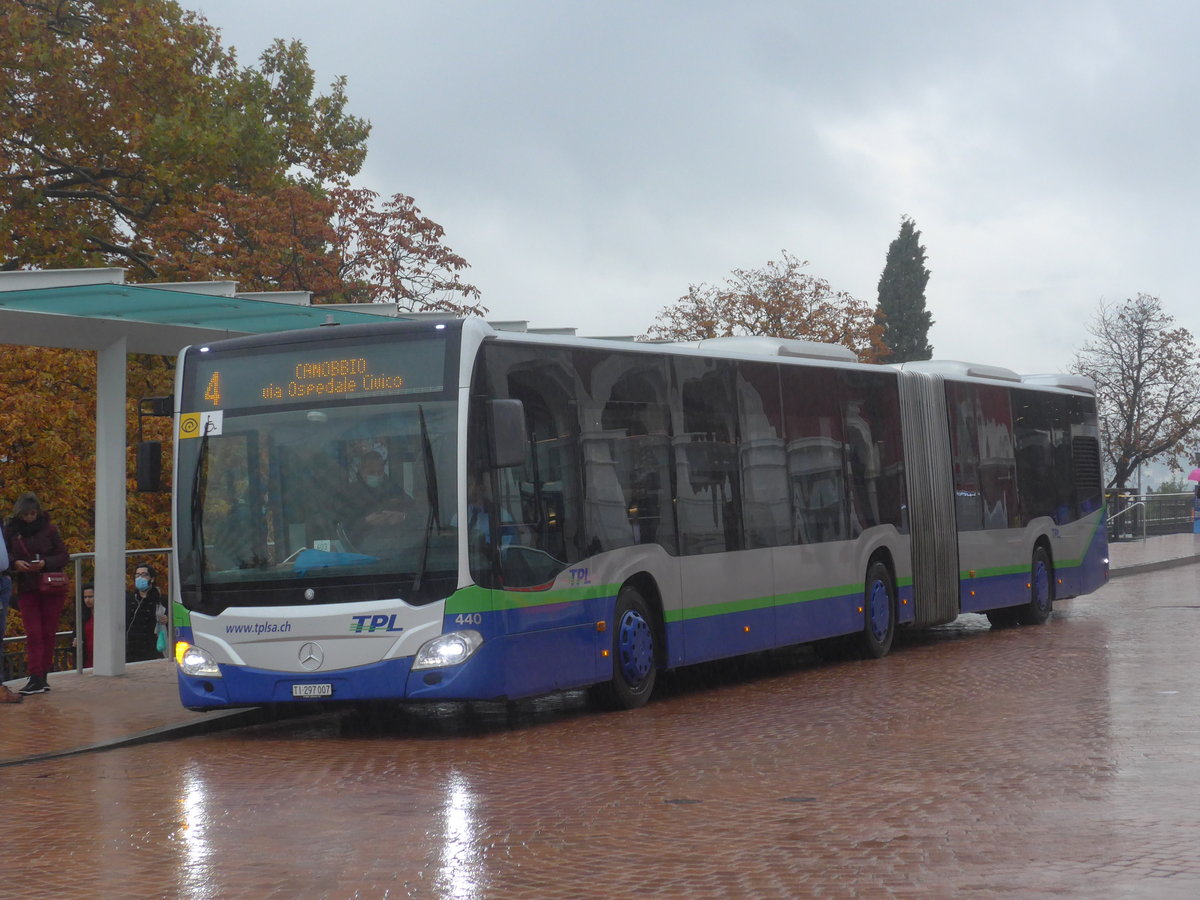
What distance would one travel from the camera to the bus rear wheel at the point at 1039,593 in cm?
2131

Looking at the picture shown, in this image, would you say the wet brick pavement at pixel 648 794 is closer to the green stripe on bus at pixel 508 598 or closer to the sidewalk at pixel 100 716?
the sidewalk at pixel 100 716

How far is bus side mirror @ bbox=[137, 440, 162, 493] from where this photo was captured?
1304 centimetres

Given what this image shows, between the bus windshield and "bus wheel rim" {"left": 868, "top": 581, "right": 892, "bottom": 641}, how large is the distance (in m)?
6.89

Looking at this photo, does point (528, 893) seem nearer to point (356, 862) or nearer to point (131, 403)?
point (356, 862)

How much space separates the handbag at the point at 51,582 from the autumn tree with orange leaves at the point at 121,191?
1723cm

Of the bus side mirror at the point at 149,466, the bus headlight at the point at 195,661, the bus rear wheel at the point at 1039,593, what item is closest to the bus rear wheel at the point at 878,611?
the bus rear wheel at the point at 1039,593

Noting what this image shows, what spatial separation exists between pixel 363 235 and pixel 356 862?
35.0 metres

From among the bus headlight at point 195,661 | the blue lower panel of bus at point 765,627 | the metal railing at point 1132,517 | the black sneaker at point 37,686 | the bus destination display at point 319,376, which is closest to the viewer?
the bus destination display at point 319,376

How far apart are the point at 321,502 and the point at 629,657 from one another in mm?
2850

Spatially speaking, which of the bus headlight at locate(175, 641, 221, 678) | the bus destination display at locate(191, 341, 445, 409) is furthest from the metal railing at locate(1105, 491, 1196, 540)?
the bus headlight at locate(175, 641, 221, 678)

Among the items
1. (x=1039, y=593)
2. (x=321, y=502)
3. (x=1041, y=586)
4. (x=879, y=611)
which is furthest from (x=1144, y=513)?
(x=321, y=502)

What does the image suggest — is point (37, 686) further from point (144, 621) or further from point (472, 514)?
point (472, 514)

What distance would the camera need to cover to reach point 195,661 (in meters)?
12.5

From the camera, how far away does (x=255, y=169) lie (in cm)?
3734
